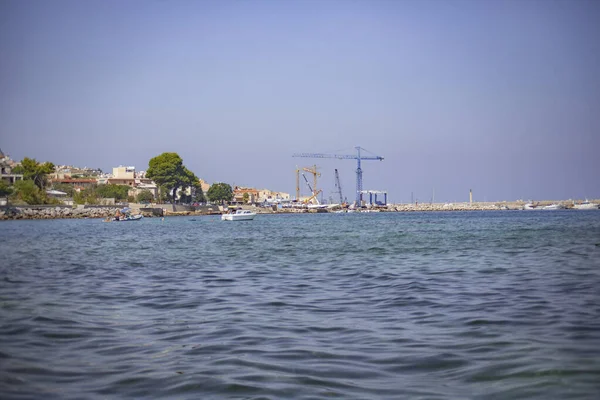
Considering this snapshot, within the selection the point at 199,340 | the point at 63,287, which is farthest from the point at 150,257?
the point at 199,340

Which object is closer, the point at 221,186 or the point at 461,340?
the point at 461,340

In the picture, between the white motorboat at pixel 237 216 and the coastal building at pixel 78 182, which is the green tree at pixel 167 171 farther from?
the white motorboat at pixel 237 216

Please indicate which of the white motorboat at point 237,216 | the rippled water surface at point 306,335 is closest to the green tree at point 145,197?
the white motorboat at point 237,216

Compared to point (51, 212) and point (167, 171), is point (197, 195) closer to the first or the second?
point (167, 171)

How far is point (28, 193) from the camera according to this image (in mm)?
91375

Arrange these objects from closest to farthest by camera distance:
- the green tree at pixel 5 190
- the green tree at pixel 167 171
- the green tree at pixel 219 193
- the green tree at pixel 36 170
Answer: the green tree at pixel 5 190
the green tree at pixel 36 170
the green tree at pixel 167 171
the green tree at pixel 219 193

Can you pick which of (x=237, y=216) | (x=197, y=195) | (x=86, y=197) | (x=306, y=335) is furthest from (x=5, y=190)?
(x=306, y=335)

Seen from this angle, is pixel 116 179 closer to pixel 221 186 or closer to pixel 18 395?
pixel 221 186

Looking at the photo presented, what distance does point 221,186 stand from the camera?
136625 mm

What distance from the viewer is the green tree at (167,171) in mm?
112562

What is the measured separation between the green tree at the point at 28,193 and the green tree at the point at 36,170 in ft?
18.0

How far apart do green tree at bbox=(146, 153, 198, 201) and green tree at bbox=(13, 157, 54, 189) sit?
1739 centimetres

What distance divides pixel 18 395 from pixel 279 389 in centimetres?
205

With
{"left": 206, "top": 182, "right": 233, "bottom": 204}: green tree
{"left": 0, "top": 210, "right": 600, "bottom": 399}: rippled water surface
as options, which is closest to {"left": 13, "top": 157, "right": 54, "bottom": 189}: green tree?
{"left": 206, "top": 182, "right": 233, "bottom": 204}: green tree
